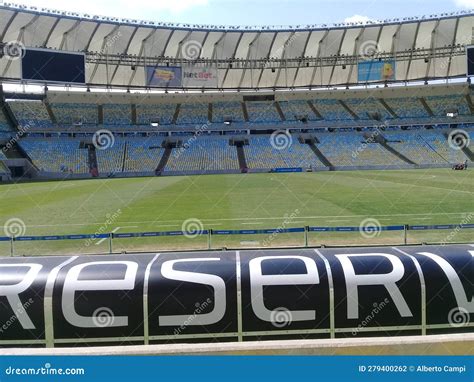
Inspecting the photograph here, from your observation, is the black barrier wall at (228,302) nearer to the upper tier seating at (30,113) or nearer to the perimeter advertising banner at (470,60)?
the perimeter advertising banner at (470,60)

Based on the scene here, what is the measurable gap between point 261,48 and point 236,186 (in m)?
33.4

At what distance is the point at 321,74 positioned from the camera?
210 ft

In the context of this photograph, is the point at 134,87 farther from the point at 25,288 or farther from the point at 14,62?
the point at 25,288

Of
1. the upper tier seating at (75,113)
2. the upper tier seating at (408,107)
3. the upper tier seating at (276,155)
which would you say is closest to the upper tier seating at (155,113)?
the upper tier seating at (75,113)

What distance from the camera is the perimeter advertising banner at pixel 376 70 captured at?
59.2 metres

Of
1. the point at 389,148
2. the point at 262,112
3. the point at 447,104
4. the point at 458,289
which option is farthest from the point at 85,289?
the point at 447,104

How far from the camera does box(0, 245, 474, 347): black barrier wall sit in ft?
16.2

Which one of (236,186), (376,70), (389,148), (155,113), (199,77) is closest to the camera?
(236,186)

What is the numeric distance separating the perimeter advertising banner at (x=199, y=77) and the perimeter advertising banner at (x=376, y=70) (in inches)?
808

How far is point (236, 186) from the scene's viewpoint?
3300 cm

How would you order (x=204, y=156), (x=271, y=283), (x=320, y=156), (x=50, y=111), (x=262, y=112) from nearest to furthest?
1. (x=271, y=283)
2. (x=320, y=156)
3. (x=204, y=156)
4. (x=50, y=111)
5. (x=262, y=112)

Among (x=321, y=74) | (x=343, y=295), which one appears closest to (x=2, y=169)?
(x=321, y=74)

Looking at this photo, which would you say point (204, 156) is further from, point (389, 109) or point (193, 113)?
point (389, 109)

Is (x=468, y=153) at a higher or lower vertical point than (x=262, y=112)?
lower
